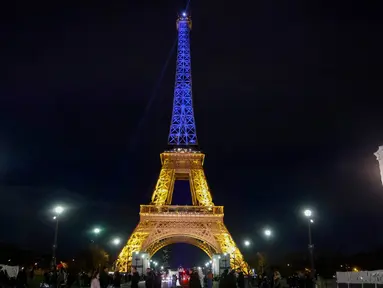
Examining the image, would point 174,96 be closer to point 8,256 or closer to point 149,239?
point 149,239

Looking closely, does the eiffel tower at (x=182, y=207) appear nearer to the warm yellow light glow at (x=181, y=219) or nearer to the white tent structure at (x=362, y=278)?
the warm yellow light glow at (x=181, y=219)

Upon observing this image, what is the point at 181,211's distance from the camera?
58.5 metres

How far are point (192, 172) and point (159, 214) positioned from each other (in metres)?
9.48

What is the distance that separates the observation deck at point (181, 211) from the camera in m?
57.5

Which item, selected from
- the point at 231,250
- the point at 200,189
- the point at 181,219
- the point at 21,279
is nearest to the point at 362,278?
the point at 21,279

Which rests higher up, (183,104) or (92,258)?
(183,104)

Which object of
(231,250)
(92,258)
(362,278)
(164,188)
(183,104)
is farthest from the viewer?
(183,104)

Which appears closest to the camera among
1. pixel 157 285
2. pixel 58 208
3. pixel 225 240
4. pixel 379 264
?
pixel 157 285

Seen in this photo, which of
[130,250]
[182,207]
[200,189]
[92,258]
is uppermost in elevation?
[200,189]

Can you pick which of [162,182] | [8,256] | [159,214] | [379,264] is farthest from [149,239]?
[379,264]

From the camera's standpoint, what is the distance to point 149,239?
55.8 meters

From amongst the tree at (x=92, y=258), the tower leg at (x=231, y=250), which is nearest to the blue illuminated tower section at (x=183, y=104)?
the tower leg at (x=231, y=250)

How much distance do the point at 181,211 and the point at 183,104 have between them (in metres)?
20.1

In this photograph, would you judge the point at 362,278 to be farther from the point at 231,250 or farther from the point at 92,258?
the point at 92,258
